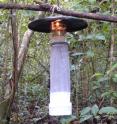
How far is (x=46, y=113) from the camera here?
297cm

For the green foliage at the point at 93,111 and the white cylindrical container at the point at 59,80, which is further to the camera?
the green foliage at the point at 93,111

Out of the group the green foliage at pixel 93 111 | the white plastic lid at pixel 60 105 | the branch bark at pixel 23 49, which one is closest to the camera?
the white plastic lid at pixel 60 105

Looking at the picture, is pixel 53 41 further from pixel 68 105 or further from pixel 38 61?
pixel 38 61

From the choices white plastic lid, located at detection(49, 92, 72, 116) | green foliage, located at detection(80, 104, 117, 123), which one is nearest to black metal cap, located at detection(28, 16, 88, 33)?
white plastic lid, located at detection(49, 92, 72, 116)

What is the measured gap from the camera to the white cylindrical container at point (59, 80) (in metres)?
1.08

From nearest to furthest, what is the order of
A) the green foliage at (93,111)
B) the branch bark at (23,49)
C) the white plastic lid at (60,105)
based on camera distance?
the white plastic lid at (60,105) → the green foliage at (93,111) → the branch bark at (23,49)

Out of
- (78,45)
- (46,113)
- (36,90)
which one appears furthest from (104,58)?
(36,90)

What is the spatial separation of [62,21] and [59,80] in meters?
0.18

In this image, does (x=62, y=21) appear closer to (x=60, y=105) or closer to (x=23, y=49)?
(x=60, y=105)

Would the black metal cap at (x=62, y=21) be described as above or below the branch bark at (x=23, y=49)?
above

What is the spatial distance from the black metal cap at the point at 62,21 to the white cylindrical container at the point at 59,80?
51 millimetres

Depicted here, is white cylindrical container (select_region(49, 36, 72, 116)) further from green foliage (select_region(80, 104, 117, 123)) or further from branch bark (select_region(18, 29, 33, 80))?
branch bark (select_region(18, 29, 33, 80))

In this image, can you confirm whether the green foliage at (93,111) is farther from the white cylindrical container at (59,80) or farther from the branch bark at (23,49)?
the white cylindrical container at (59,80)

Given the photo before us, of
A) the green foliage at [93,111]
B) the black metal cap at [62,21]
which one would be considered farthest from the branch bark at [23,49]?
the black metal cap at [62,21]
